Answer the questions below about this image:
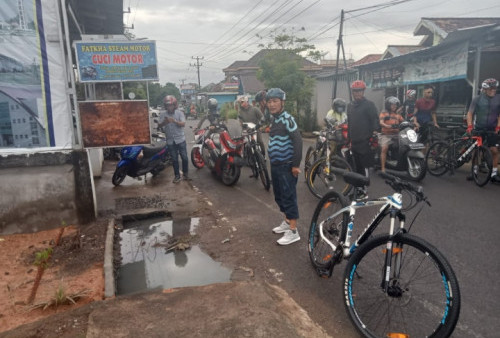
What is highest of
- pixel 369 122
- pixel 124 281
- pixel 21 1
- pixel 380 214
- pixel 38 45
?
pixel 21 1

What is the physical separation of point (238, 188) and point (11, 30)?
15.5ft

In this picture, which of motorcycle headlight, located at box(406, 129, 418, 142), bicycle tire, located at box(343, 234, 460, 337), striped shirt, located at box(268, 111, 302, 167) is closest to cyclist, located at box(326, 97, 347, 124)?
motorcycle headlight, located at box(406, 129, 418, 142)

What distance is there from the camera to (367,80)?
17453 mm

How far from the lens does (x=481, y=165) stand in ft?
25.6

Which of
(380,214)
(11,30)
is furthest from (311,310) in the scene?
(11,30)

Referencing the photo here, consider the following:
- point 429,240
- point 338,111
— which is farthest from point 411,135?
point 429,240

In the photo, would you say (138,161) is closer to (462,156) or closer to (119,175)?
(119,175)

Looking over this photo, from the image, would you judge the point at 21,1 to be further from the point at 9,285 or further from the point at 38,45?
the point at 9,285

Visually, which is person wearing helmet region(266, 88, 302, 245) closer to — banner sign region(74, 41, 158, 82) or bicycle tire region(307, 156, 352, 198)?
bicycle tire region(307, 156, 352, 198)

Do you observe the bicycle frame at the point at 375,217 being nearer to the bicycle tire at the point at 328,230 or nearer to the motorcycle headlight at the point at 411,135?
the bicycle tire at the point at 328,230

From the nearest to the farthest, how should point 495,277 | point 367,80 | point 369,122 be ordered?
1. point 495,277
2. point 369,122
3. point 367,80

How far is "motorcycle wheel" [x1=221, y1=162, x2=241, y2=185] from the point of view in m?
8.11

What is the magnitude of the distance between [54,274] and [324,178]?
4447mm

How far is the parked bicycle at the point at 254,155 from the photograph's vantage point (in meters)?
7.71
